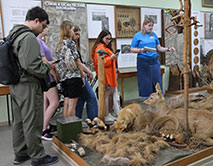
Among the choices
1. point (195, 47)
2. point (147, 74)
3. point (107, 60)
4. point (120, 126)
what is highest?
point (195, 47)

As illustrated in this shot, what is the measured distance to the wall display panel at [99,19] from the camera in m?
5.17

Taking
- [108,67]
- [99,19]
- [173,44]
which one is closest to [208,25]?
[173,44]

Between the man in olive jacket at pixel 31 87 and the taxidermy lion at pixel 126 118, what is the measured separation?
97 centimetres

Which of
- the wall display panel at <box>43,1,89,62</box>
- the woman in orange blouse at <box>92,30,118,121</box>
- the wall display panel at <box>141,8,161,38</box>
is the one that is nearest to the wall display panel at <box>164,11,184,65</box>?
the wall display panel at <box>141,8,161,38</box>

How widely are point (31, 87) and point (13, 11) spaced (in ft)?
8.85

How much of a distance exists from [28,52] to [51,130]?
1715 millimetres

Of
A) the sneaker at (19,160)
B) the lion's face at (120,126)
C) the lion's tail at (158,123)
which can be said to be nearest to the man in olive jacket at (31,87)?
the sneaker at (19,160)

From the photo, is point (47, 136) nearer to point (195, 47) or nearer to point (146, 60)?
point (146, 60)

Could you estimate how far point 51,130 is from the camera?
3.59 metres

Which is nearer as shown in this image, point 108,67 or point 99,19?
point 108,67

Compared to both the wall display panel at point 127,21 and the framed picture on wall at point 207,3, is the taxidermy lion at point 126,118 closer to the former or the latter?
the wall display panel at point 127,21

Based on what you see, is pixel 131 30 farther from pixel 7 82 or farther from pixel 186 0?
pixel 7 82

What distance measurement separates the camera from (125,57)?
573cm

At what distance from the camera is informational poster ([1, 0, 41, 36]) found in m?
4.35
